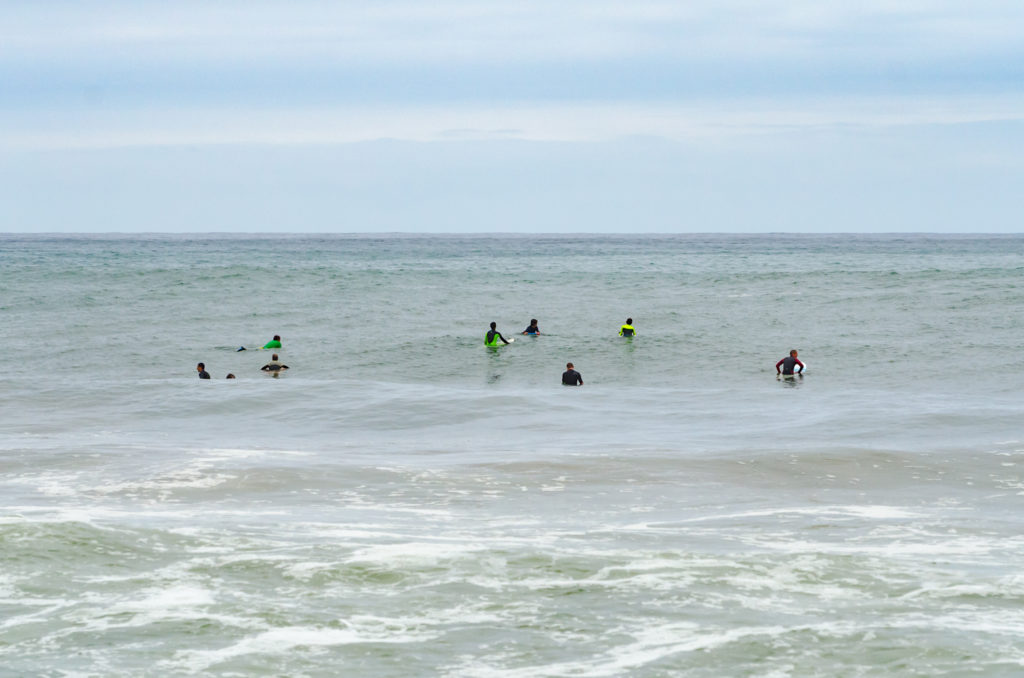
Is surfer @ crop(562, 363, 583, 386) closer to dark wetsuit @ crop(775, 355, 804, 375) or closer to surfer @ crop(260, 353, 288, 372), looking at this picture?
dark wetsuit @ crop(775, 355, 804, 375)

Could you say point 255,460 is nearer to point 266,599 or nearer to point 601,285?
point 266,599

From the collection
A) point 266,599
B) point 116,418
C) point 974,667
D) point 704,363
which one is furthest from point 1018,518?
point 704,363

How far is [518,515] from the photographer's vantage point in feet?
48.8

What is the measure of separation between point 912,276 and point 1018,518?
51111 mm

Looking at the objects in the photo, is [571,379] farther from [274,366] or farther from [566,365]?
[274,366]

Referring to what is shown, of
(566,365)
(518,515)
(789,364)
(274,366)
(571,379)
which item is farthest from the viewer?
(566,365)

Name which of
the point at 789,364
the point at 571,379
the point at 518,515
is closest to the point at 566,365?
the point at 571,379

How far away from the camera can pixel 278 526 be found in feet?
45.6

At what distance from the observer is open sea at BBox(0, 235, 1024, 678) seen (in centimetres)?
978

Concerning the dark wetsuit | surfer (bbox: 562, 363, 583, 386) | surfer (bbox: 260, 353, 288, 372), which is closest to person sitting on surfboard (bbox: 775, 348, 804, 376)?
the dark wetsuit

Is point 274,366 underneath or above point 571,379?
underneath

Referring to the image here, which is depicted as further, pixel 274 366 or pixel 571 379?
pixel 274 366

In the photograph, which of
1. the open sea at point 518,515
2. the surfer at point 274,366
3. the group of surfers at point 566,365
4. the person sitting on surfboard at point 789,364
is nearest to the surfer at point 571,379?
the group of surfers at point 566,365

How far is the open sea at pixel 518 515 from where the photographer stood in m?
9.78
